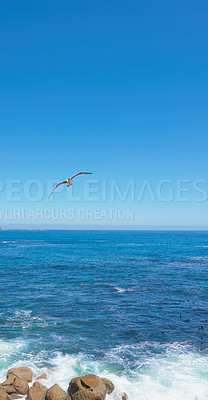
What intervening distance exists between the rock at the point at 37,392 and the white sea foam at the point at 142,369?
4.78ft

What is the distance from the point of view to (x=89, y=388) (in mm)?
16469

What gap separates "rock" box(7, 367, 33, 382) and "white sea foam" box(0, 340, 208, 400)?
3.45 ft

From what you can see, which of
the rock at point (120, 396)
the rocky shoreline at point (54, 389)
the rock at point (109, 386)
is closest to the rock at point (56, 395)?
the rocky shoreline at point (54, 389)

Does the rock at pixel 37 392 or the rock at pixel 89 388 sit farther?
the rock at pixel 37 392

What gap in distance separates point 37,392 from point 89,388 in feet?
10.7

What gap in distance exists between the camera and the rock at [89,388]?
52.5 feet

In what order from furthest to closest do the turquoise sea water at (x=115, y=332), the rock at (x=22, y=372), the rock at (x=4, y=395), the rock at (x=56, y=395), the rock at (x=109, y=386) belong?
1. the turquoise sea water at (x=115, y=332)
2. the rock at (x=22, y=372)
3. the rock at (x=109, y=386)
4. the rock at (x=56, y=395)
5. the rock at (x=4, y=395)

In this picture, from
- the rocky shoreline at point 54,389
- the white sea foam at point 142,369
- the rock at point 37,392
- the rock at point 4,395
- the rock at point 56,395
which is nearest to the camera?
the rock at point 4,395

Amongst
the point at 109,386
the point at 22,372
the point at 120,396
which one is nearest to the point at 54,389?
the point at 22,372

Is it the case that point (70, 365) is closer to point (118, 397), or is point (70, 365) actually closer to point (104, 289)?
point (118, 397)

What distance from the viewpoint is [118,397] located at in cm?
1711

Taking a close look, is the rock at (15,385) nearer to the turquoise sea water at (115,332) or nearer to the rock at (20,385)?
the rock at (20,385)

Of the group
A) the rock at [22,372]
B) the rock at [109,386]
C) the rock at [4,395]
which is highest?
the rock at [4,395]

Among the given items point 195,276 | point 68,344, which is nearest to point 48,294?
point 68,344
